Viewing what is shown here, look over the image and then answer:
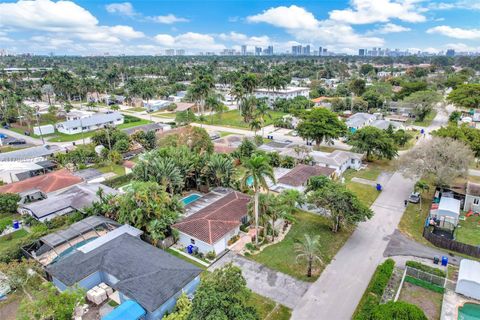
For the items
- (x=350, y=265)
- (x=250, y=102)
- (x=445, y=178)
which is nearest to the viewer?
(x=350, y=265)

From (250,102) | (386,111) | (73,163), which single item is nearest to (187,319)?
(73,163)

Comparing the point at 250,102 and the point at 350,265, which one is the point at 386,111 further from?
the point at 350,265

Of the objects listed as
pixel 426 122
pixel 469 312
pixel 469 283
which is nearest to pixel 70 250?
pixel 469 312

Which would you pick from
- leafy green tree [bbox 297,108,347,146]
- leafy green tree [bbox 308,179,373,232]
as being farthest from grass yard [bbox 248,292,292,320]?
leafy green tree [bbox 297,108,347,146]

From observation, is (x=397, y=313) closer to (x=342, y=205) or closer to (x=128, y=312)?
(x=342, y=205)

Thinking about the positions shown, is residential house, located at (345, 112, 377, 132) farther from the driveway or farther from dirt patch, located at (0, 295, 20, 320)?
dirt patch, located at (0, 295, 20, 320)

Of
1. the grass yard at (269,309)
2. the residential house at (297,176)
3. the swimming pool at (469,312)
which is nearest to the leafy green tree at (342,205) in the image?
the residential house at (297,176)
